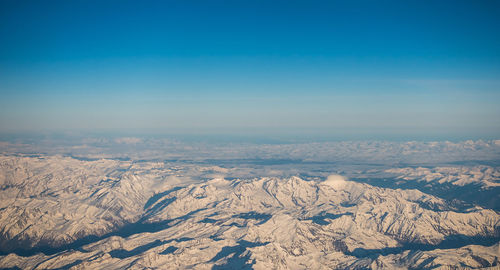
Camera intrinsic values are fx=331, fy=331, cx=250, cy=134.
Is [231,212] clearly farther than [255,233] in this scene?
Yes

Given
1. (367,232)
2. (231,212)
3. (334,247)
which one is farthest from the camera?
(231,212)

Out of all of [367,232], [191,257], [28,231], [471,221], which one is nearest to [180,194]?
[28,231]

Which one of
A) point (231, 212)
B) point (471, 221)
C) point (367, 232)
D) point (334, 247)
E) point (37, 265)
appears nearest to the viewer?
point (37, 265)

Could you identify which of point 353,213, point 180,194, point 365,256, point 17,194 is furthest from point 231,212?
point 17,194

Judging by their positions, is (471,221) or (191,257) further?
(471,221)

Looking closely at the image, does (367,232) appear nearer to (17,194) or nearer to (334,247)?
(334,247)

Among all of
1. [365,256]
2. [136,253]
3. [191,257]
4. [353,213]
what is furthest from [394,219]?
[136,253]

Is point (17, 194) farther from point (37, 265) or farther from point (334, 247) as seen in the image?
point (334, 247)

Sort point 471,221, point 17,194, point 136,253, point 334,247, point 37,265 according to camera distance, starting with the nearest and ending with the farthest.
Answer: point 37,265
point 136,253
point 334,247
point 471,221
point 17,194

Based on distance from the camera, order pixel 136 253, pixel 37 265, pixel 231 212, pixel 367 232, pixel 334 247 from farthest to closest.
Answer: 1. pixel 231 212
2. pixel 367 232
3. pixel 334 247
4. pixel 136 253
5. pixel 37 265
